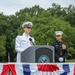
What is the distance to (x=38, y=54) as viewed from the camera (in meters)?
5.23

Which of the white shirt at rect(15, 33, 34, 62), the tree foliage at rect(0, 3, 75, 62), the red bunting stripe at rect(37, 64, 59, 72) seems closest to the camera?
the red bunting stripe at rect(37, 64, 59, 72)

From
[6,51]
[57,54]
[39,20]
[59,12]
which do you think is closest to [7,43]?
[6,51]

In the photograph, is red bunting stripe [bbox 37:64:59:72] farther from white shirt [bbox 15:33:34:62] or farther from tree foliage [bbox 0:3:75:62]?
tree foliage [bbox 0:3:75:62]

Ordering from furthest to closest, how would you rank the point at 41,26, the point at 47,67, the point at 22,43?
1. the point at 41,26
2. the point at 22,43
3. the point at 47,67

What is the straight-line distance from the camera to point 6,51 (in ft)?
185

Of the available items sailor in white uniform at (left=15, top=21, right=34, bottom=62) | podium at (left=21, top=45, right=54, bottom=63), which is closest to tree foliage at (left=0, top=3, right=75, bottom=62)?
sailor in white uniform at (left=15, top=21, right=34, bottom=62)

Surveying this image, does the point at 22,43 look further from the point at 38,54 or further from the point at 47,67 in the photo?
the point at 47,67

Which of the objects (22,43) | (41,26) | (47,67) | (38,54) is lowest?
(47,67)

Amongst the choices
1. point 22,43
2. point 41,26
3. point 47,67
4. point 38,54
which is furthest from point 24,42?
point 41,26

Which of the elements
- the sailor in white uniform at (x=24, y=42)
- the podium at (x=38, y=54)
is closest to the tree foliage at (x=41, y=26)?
the sailor in white uniform at (x=24, y=42)

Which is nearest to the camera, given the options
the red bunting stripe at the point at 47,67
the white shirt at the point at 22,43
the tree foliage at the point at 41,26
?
the red bunting stripe at the point at 47,67

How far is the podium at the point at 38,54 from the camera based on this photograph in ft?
16.9

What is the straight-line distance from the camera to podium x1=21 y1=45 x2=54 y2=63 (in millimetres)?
5152

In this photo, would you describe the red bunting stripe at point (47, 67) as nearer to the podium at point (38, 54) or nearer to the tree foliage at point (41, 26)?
the podium at point (38, 54)
